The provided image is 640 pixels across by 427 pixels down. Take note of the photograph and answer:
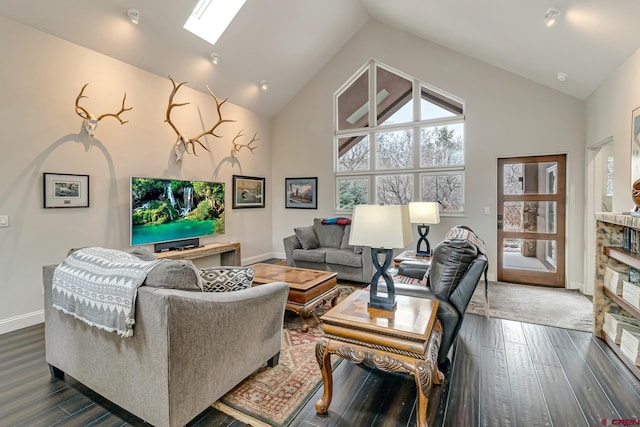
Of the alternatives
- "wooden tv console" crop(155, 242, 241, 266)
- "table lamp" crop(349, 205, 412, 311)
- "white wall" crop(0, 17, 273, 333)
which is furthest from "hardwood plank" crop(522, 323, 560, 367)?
"white wall" crop(0, 17, 273, 333)

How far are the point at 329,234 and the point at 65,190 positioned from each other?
381 centimetres

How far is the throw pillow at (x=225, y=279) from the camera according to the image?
210 centimetres

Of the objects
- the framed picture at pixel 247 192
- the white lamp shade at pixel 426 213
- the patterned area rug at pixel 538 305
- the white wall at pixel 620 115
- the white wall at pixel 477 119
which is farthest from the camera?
the framed picture at pixel 247 192

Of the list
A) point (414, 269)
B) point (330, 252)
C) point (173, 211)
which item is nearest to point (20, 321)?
point (173, 211)

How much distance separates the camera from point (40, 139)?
3.37m

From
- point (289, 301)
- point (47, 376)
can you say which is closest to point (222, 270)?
point (289, 301)

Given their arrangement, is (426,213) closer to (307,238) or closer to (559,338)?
(559,338)

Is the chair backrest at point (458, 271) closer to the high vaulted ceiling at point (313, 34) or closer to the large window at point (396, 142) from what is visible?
the high vaulted ceiling at point (313, 34)

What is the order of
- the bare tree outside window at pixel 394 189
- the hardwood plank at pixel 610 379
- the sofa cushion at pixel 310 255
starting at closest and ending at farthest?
1. the hardwood plank at pixel 610 379
2. the sofa cushion at pixel 310 255
3. the bare tree outside window at pixel 394 189

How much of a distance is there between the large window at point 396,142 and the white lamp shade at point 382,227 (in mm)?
3849

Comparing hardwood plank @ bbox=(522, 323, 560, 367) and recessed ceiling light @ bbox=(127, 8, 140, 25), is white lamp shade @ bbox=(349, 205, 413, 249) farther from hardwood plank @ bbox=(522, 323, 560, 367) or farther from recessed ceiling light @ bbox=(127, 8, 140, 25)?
recessed ceiling light @ bbox=(127, 8, 140, 25)

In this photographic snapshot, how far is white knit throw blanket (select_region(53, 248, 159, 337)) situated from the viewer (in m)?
1.67

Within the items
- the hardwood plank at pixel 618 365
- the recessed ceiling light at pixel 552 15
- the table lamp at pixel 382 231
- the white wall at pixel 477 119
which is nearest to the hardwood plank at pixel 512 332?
the hardwood plank at pixel 618 365

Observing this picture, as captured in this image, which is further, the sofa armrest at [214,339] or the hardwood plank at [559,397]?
the hardwood plank at [559,397]
